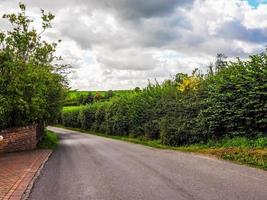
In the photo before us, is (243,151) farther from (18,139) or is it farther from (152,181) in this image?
(18,139)

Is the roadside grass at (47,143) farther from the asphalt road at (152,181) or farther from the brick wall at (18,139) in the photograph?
the asphalt road at (152,181)

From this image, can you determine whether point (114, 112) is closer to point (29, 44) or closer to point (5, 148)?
point (29, 44)

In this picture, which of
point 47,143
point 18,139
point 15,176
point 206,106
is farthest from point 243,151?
point 47,143

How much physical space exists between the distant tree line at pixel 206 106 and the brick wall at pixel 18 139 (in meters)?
8.84

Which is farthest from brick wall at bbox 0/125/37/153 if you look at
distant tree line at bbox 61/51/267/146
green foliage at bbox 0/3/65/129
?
distant tree line at bbox 61/51/267/146

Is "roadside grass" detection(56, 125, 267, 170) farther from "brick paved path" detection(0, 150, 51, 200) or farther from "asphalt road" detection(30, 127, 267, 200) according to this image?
"brick paved path" detection(0, 150, 51, 200)

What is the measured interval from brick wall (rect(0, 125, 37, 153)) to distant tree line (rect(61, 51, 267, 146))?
29.0 ft

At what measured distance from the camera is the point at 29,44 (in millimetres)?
30500

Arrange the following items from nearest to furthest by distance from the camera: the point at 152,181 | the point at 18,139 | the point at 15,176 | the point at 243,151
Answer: the point at 152,181 → the point at 15,176 → the point at 243,151 → the point at 18,139

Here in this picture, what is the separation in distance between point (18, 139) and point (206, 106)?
34.8 ft

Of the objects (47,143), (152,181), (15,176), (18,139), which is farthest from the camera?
(47,143)

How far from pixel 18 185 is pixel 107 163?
6.30 meters

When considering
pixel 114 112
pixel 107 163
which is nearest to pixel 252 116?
pixel 107 163

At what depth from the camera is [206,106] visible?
85.9 feet
